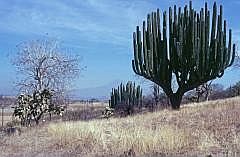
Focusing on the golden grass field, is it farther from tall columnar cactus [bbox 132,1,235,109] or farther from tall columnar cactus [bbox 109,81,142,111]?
tall columnar cactus [bbox 109,81,142,111]

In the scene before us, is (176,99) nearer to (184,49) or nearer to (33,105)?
(184,49)

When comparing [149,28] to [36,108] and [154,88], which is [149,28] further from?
[154,88]

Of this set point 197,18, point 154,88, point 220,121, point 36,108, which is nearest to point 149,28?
point 197,18

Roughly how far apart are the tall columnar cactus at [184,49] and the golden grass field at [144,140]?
5.74m

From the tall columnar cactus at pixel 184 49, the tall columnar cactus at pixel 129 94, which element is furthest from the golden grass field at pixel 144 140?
the tall columnar cactus at pixel 129 94

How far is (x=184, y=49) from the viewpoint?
23.9 metres

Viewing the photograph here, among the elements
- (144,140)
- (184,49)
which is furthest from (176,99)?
(144,140)

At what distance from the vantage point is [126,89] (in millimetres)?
37750

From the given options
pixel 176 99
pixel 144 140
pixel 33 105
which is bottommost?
pixel 144 140

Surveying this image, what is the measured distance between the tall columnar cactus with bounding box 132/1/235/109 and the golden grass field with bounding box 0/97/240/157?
18.8 feet

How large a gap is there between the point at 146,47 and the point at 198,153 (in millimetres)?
13598

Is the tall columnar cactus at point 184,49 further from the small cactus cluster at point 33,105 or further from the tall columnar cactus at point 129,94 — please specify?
the tall columnar cactus at point 129,94

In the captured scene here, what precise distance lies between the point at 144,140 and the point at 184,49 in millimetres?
12415

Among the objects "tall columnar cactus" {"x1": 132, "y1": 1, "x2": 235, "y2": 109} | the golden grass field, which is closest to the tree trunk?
"tall columnar cactus" {"x1": 132, "y1": 1, "x2": 235, "y2": 109}
